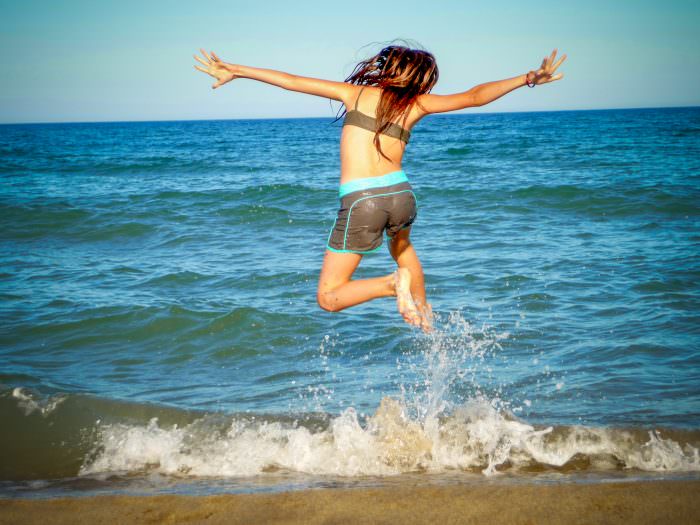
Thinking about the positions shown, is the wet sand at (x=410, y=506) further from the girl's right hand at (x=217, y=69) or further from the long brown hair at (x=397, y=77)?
the girl's right hand at (x=217, y=69)

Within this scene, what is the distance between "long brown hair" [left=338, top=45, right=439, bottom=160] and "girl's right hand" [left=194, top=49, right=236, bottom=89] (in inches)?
33.5

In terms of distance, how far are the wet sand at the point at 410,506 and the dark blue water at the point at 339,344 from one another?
28.5 inches

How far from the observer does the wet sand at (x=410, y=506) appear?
3.25 metres

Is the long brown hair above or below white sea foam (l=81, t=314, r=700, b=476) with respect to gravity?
above

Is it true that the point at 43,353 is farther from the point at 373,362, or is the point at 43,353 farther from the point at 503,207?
the point at 503,207

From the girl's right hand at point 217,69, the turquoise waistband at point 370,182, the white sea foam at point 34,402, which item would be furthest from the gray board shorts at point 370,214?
the white sea foam at point 34,402

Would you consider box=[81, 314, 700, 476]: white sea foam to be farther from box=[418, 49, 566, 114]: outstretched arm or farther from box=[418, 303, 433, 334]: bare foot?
box=[418, 49, 566, 114]: outstretched arm

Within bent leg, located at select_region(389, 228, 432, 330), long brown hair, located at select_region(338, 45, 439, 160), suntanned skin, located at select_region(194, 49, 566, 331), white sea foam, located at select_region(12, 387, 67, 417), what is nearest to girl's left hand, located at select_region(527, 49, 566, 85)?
suntanned skin, located at select_region(194, 49, 566, 331)

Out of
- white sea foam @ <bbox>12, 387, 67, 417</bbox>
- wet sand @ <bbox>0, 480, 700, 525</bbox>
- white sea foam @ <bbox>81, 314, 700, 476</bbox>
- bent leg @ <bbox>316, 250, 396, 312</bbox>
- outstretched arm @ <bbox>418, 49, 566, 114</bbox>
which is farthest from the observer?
white sea foam @ <bbox>12, 387, 67, 417</bbox>

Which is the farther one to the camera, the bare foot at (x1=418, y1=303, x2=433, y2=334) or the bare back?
the bare foot at (x1=418, y1=303, x2=433, y2=334)

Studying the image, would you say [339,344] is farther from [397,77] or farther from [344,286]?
[397,77]

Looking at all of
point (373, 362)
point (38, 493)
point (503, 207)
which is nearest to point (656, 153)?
point (503, 207)

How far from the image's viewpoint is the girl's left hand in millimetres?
3984

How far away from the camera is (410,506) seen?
133 inches
